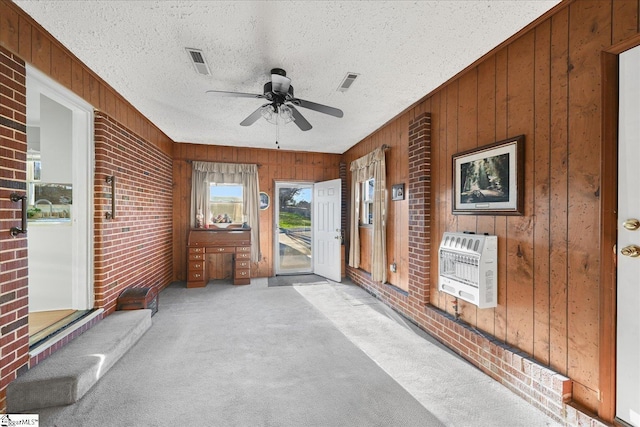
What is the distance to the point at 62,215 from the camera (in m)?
3.08

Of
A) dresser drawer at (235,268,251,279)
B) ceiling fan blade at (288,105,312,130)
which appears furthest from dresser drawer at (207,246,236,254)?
ceiling fan blade at (288,105,312,130)

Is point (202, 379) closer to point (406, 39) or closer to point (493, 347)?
point (493, 347)

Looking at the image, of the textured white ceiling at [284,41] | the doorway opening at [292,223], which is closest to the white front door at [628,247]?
the textured white ceiling at [284,41]

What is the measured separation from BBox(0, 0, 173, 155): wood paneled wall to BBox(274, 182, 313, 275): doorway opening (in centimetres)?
316

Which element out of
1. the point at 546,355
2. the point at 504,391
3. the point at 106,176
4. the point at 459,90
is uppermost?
the point at 459,90

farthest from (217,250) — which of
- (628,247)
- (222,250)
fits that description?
(628,247)

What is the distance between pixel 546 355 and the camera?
1923mm

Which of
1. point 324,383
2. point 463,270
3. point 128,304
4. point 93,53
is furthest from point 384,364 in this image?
point 93,53

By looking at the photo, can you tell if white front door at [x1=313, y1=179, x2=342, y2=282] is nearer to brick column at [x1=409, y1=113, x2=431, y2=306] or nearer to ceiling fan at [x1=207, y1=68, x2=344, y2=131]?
brick column at [x1=409, y1=113, x2=431, y2=306]

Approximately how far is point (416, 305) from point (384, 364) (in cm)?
109

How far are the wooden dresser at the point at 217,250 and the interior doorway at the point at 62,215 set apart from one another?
2079 millimetres

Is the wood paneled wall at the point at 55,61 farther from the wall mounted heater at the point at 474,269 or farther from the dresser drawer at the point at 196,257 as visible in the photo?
the wall mounted heater at the point at 474,269

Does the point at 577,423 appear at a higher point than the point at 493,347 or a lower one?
lower

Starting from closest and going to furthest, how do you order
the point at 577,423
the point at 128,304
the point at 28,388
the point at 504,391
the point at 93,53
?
the point at 577,423 < the point at 28,388 < the point at 504,391 < the point at 93,53 < the point at 128,304
